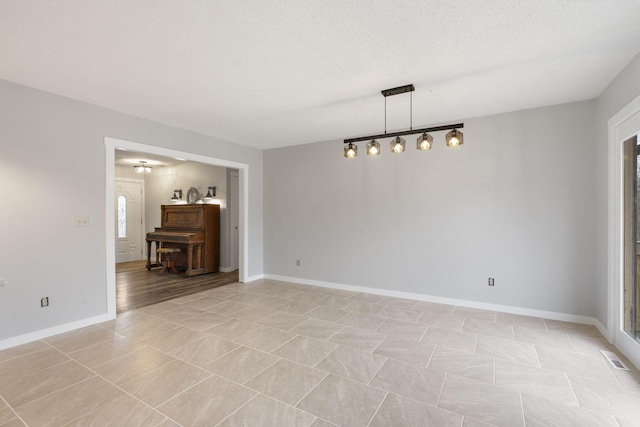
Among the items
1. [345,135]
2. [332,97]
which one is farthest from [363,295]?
[332,97]

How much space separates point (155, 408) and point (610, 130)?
14.9ft

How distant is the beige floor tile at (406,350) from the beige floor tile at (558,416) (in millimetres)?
768

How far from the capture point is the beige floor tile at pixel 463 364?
2.32 metres

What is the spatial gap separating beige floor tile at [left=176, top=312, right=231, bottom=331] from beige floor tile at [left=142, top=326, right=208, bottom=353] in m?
0.12

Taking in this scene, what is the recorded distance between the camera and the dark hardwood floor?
4.32 metres

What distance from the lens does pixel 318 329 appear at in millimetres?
3258

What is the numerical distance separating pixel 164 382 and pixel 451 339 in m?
2.62

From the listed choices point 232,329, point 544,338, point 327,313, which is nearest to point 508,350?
point 544,338

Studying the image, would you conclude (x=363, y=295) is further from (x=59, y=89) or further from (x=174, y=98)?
(x=59, y=89)

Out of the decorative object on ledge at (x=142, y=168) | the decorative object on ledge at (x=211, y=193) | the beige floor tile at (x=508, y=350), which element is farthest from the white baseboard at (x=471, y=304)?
the decorative object on ledge at (x=142, y=168)

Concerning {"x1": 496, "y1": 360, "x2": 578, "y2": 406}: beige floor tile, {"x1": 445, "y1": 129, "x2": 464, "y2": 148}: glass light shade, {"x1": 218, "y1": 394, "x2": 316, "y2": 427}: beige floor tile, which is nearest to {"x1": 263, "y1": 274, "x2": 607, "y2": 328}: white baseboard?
{"x1": 496, "y1": 360, "x2": 578, "y2": 406}: beige floor tile

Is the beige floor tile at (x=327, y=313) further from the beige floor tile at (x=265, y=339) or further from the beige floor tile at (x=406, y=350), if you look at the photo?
the beige floor tile at (x=406, y=350)

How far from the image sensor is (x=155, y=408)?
6.29ft

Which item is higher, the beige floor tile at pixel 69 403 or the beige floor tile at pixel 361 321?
the beige floor tile at pixel 69 403
